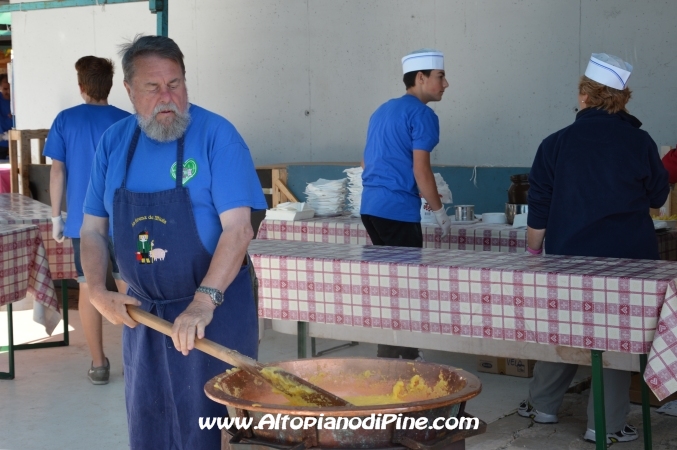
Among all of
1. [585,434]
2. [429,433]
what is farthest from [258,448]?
[585,434]

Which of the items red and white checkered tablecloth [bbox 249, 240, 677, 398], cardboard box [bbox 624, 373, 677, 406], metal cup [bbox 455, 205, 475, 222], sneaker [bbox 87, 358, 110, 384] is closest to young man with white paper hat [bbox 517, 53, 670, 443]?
red and white checkered tablecloth [bbox 249, 240, 677, 398]

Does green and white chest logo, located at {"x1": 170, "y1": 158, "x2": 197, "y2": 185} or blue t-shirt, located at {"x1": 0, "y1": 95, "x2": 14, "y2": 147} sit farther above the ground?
blue t-shirt, located at {"x1": 0, "y1": 95, "x2": 14, "y2": 147}

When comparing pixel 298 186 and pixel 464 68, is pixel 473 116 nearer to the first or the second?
pixel 464 68

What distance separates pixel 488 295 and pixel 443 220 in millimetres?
1655

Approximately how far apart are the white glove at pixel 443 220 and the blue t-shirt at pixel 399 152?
122 millimetres

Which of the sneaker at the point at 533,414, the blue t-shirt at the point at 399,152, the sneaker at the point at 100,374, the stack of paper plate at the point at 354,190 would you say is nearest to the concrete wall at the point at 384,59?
the stack of paper plate at the point at 354,190

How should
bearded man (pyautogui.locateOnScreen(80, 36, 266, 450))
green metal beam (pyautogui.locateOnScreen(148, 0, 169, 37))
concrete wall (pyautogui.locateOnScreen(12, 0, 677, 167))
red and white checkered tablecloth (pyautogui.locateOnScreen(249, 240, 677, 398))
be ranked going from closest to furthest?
bearded man (pyautogui.locateOnScreen(80, 36, 266, 450)) → red and white checkered tablecloth (pyautogui.locateOnScreen(249, 240, 677, 398)) → concrete wall (pyautogui.locateOnScreen(12, 0, 677, 167)) → green metal beam (pyautogui.locateOnScreen(148, 0, 169, 37))

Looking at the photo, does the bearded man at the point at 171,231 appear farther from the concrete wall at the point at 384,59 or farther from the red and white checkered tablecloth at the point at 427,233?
the concrete wall at the point at 384,59

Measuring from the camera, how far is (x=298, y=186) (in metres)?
7.57

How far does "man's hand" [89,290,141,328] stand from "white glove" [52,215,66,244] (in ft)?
10.4

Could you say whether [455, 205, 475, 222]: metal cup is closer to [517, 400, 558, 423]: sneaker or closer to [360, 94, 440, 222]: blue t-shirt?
[360, 94, 440, 222]: blue t-shirt

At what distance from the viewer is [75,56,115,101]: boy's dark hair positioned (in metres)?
5.61

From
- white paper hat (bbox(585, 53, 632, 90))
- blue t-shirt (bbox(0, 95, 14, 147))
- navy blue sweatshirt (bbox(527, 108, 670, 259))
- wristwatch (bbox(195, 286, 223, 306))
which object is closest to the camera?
wristwatch (bbox(195, 286, 223, 306))

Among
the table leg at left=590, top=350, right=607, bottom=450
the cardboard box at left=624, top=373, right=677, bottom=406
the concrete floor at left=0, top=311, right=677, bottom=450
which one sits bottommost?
the concrete floor at left=0, top=311, right=677, bottom=450
